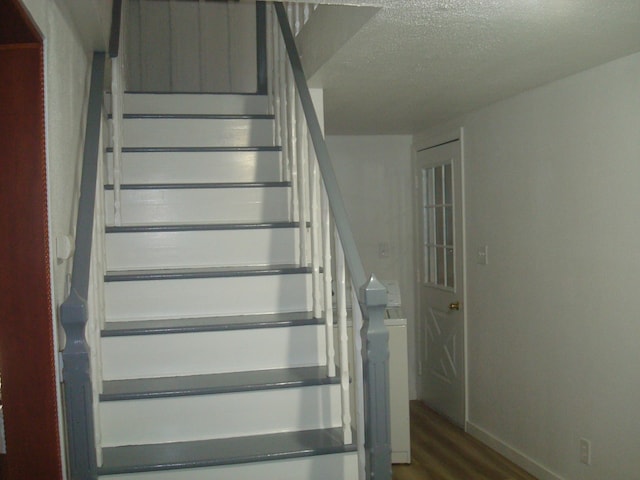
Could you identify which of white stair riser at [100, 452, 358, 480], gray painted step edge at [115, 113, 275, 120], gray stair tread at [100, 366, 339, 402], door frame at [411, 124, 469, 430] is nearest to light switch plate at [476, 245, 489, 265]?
door frame at [411, 124, 469, 430]

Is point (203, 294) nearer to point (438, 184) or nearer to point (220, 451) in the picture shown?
point (220, 451)

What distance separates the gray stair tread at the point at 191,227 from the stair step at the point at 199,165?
14.6 inches

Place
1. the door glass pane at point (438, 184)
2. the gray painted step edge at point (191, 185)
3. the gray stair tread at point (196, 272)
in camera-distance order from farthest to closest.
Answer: the door glass pane at point (438, 184) → the gray painted step edge at point (191, 185) → the gray stair tread at point (196, 272)

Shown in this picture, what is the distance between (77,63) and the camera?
2.63 metres

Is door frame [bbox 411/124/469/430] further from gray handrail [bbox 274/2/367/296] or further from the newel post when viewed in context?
the newel post

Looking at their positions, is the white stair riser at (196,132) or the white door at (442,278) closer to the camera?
the white stair riser at (196,132)

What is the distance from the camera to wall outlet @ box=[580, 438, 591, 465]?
3.18m

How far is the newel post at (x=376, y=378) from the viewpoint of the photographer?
6.77 ft

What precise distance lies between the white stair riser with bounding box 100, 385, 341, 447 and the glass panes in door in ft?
7.85

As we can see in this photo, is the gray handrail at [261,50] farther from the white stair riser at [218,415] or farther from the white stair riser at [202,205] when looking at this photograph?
the white stair riser at [218,415]

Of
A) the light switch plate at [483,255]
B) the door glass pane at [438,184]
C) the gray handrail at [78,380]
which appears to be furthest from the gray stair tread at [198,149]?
the door glass pane at [438,184]

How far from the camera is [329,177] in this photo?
2.42m

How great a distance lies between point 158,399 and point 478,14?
1831mm

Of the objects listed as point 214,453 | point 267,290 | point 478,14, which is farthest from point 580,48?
point 214,453
